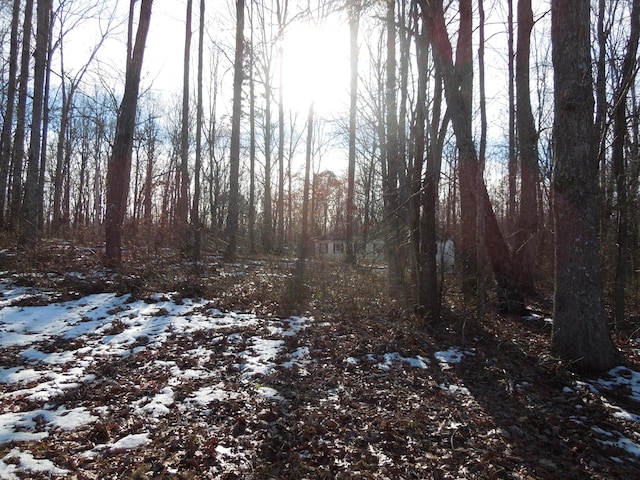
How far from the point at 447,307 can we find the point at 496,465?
4640 mm

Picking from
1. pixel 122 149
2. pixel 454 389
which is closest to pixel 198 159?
pixel 122 149

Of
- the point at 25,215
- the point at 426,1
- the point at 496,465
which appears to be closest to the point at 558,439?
the point at 496,465

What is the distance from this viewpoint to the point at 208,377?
4.22 m

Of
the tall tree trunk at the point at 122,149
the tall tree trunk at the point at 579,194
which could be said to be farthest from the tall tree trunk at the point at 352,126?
the tall tree trunk at the point at 579,194

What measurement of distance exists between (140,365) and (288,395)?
1.85 meters

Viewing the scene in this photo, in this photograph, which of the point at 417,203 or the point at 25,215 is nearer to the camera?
the point at 417,203

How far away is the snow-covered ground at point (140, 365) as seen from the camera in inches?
123

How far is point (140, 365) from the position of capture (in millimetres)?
4473

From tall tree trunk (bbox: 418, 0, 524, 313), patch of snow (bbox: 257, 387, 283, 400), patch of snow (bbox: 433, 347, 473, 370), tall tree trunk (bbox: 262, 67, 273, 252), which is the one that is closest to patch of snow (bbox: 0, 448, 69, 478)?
patch of snow (bbox: 257, 387, 283, 400)

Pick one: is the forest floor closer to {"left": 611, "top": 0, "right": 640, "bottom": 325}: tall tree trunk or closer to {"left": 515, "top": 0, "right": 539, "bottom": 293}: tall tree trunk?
{"left": 611, "top": 0, "right": 640, "bottom": 325}: tall tree trunk

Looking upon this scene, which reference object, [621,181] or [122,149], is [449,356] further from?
[122,149]

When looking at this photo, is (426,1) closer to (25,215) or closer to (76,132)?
(25,215)

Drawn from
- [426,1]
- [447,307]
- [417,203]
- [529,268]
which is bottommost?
[447,307]

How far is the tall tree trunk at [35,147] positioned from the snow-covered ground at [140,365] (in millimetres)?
3713
